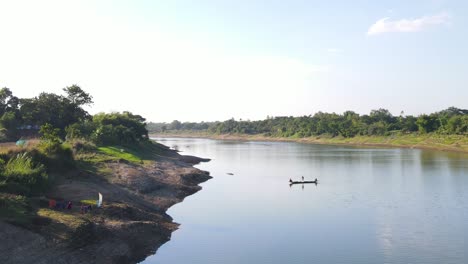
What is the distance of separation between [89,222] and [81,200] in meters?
5.34

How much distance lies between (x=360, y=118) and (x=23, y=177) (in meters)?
137

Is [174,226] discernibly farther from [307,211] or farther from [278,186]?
[278,186]

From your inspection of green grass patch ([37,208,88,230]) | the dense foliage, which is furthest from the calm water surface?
the dense foliage

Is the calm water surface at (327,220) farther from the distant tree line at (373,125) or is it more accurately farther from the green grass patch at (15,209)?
the distant tree line at (373,125)

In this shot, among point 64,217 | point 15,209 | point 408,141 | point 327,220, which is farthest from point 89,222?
point 408,141

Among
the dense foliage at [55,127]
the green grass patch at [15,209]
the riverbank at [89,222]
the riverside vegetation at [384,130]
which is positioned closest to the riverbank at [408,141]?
the riverside vegetation at [384,130]

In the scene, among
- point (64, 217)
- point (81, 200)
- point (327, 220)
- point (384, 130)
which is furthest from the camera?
point (384, 130)

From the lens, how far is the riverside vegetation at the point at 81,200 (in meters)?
19.2

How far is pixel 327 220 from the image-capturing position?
101 ft

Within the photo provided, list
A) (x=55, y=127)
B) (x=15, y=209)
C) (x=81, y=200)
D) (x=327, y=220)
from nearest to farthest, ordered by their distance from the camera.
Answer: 1. (x=15, y=209)
2. (x=81, y=200)
3. (x=327, y=220)
4. (x=55, y=127)

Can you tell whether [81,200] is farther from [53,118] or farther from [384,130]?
[384,130]

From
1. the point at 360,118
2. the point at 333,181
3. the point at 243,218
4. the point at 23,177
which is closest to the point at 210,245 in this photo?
the point at 243,218

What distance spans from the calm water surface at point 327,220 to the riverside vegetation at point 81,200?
5.58ft

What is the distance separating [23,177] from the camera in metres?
24.9
